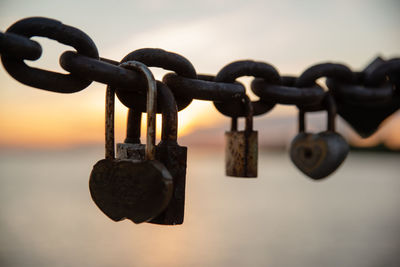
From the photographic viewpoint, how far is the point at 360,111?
1.62 m

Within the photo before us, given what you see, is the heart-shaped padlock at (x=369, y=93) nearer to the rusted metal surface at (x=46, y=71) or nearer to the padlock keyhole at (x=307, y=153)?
the padlock keyhole at (x=307, y=153)

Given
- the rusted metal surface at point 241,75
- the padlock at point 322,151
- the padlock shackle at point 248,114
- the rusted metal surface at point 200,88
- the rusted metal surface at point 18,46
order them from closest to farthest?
the rusted metal surface at point 18,46 < the rusted metal surface at point 200,88 < the rusted metal surface at point 241,75 < the padlock shackle at point 248,114 < the padlock at point 322,151

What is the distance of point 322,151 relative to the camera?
140 cm

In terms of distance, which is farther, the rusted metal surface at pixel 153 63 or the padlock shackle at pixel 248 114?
the padlock shackle at pixel 248 114

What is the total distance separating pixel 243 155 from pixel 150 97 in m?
0.50

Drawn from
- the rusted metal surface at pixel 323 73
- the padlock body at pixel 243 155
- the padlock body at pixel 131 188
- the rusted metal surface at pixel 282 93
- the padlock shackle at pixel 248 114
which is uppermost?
the rusted metal surface at pixel 323 73

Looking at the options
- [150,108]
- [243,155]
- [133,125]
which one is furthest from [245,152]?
[150,108]

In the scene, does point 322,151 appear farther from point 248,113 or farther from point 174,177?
point 174,177

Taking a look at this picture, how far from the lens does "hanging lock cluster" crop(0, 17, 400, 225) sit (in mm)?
815

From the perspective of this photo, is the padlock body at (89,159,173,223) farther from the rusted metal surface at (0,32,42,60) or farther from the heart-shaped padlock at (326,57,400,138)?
the heart-shaped padlock at (326,57,400,138)

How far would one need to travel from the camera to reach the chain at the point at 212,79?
0.80 meters

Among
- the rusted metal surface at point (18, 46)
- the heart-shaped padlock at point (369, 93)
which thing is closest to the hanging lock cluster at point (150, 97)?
the rusted metal surface at point (18, 46)

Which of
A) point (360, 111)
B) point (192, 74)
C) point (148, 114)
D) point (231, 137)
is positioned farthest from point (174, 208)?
point (360, 111)

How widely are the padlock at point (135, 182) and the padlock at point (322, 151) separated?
74 centimetres
